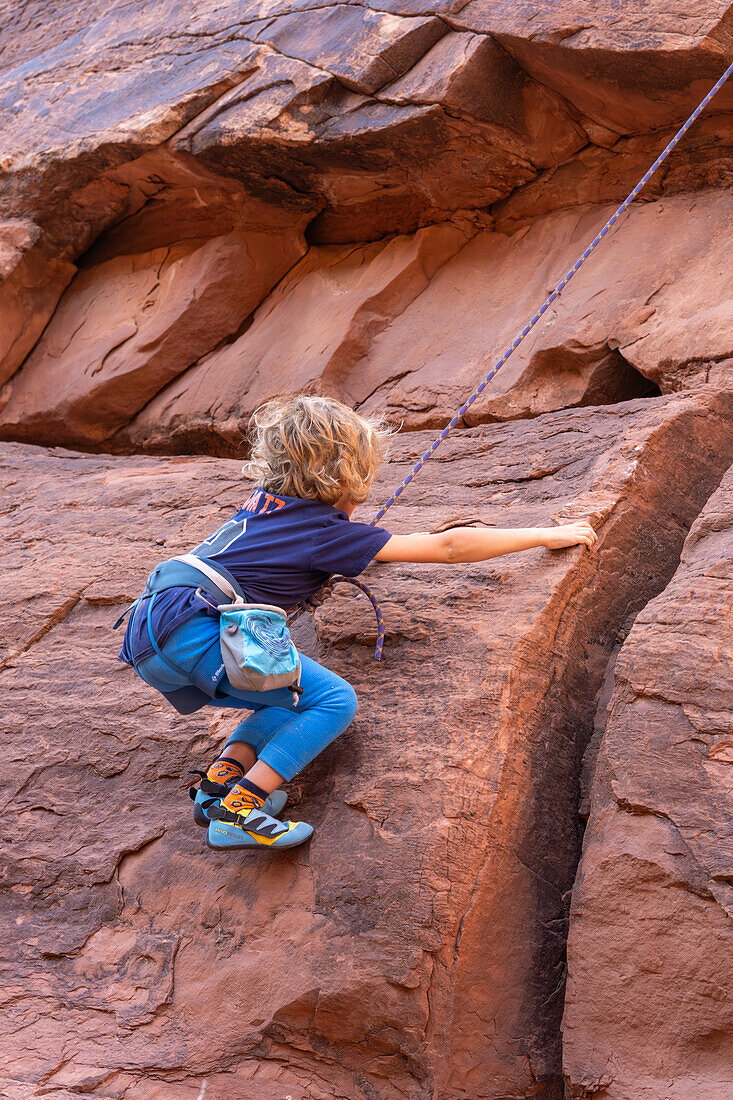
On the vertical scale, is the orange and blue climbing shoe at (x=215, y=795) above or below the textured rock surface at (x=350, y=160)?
below

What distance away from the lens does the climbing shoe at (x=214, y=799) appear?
2742 mm

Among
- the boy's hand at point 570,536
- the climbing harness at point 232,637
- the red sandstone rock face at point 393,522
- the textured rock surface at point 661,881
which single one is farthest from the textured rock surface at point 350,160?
the climbing harness at point 232,637

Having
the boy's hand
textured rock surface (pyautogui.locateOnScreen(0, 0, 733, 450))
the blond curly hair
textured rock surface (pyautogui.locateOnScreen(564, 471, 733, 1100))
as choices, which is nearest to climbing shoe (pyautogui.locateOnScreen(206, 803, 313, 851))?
textured rock surface (pyautogui.locateOnScreen(564, 471, 733, 1100))

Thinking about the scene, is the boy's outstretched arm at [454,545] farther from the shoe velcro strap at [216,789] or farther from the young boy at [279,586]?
the shoe velcro strap at [216,789]

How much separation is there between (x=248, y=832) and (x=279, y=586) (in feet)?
2.26

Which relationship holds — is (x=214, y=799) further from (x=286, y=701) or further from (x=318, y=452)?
(x=318, y=452)

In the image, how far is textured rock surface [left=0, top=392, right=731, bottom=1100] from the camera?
96.7 inches

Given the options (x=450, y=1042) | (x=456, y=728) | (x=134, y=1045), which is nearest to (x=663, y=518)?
(x=456, y=728)

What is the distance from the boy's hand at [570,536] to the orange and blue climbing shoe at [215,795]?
1.15 m

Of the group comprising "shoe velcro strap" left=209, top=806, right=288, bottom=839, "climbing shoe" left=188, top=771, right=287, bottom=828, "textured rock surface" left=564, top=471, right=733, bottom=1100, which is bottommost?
"textured rock surface" left=564, top=471, right=733, bottom=1100

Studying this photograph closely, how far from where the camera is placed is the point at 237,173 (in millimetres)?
6008

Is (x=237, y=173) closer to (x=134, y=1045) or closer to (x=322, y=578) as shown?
(x=322, y=578)

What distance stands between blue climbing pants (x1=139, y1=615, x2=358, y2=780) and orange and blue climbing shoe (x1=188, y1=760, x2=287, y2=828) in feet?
0.40

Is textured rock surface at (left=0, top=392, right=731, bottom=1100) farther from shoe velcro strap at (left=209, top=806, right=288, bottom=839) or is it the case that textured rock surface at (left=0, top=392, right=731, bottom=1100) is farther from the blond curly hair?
the blond curly hair
